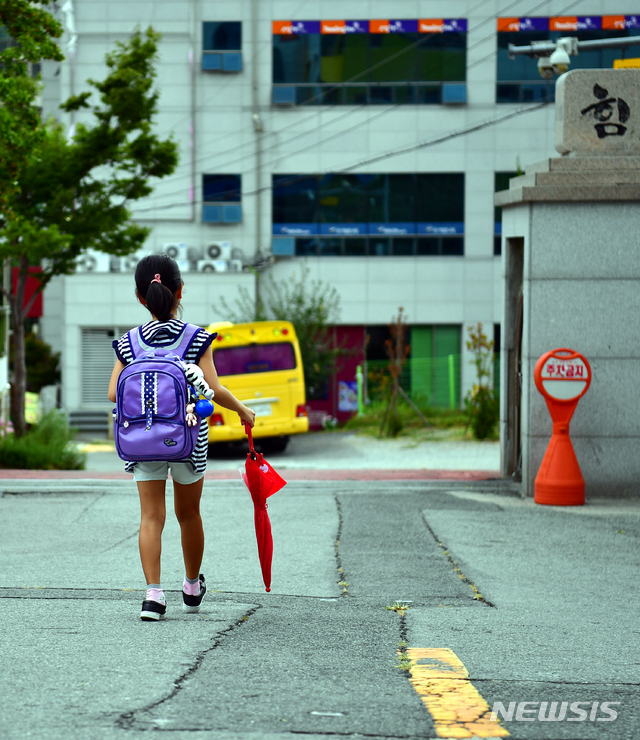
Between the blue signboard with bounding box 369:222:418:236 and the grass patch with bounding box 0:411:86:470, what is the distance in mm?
16607

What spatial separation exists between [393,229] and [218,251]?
5.19 metres

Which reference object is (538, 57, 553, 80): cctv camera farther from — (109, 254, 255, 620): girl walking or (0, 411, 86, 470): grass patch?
(109, 254, 255, 620): girl walking

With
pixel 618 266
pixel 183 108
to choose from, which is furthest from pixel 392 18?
pixel 618 266

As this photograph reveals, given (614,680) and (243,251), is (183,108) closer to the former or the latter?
(243,251)

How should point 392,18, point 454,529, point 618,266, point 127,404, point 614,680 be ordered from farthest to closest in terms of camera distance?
point 392,18 → point 618,266 → point 454,529 → point 127,404 → point 614,680

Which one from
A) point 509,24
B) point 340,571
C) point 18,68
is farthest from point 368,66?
point 340,571

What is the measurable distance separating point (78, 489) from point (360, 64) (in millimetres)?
23075

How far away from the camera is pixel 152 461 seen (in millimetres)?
4773

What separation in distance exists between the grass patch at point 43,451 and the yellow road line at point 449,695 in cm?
1036

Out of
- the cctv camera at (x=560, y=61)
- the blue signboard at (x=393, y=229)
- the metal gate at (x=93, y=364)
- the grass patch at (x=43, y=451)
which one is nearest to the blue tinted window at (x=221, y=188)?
the blue signboard at (x=393, y=229)

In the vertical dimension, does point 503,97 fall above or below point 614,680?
above

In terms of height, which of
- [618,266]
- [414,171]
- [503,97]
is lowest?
[618,266]

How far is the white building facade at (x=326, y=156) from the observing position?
30.4 m

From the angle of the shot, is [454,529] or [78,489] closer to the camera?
[454,529]
